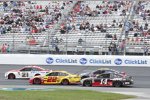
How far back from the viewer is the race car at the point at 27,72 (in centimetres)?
3185

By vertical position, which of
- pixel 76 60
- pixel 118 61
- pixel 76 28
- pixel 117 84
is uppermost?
pixel 76 28

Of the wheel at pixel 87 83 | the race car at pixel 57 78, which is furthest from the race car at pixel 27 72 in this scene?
the wheel at pixel 87 83

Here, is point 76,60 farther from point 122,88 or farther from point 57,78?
point 122,88

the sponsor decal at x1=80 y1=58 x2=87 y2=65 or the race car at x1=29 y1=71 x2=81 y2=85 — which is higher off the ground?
the sponsor decal at x1=80 y1=58 x2=87 y2=65

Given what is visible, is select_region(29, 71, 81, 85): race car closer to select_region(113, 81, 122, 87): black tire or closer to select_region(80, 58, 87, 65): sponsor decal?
select_region(113, 81, 122, 87): black tire

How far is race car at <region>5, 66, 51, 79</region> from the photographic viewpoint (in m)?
31.8

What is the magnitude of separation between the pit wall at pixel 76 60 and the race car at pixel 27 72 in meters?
4.75

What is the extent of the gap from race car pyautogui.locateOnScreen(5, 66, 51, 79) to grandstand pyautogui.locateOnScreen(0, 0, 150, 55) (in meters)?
5.98

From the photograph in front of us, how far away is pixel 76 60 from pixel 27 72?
5794 mm

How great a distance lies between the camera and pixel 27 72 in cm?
3228

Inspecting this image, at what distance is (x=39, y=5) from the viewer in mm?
47094

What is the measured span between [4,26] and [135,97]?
23.3 metres

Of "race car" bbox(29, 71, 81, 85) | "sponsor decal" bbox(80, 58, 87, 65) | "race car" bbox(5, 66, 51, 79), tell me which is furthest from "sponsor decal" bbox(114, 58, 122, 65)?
"race car" bbox(29, 71, 81, 85)

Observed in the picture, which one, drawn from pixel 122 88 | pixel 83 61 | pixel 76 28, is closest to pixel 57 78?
pixel 122 88
